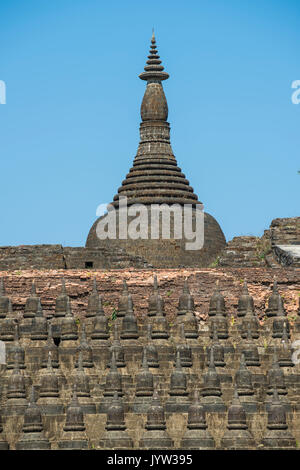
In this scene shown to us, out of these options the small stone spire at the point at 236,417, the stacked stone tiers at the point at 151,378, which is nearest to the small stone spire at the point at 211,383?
the stacked stone tiers at the point at 151,378

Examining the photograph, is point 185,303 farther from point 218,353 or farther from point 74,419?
point 74,419

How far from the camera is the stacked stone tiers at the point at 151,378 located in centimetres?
8175

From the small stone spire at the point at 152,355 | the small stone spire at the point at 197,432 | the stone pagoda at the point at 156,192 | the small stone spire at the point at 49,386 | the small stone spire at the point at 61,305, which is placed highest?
the stone pagoda at the point at 156,192

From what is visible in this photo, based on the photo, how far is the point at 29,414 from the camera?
81.8m

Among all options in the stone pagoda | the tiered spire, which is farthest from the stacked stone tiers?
the tiered spire

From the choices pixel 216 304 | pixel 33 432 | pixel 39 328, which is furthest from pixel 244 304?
pixel 33 432

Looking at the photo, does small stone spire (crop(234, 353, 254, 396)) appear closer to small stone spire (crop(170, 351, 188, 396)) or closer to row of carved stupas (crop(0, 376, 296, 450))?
row of carved stupas (crop(0, 376, 296, 450))

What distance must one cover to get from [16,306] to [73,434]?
7189 millimetres

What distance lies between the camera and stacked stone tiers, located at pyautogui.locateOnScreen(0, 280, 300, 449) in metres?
81.8

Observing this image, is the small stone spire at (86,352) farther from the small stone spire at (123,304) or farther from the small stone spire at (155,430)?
the small stone spire at (155,430)
